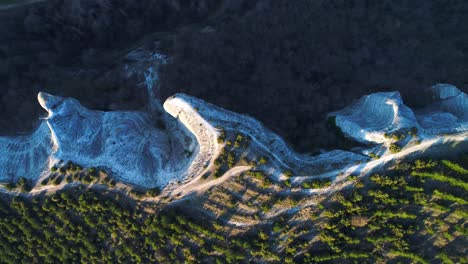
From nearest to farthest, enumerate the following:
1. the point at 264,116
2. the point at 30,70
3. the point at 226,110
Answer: the point at 226,110 < the point at 264,116 < the point at 30,70

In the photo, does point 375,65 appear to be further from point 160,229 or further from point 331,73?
point 160,229

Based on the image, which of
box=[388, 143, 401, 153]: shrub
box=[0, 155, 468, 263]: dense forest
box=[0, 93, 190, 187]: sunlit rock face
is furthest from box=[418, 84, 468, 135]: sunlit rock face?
box=[0, 93, 190, 187]: sunlit rock face

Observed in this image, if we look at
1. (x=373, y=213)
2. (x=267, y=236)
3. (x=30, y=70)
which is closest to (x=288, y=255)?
(x=267, y=236)

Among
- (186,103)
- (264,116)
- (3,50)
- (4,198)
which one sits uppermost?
(3,50)

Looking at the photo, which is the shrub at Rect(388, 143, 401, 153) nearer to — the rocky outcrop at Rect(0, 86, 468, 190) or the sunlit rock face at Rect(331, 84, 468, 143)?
the rocky outcrop at Rect(0, 86, 468, 190)

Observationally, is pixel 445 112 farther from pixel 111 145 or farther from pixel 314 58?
pixel 111 145

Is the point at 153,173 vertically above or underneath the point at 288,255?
above

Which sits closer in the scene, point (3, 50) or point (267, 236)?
point (267, 236)
